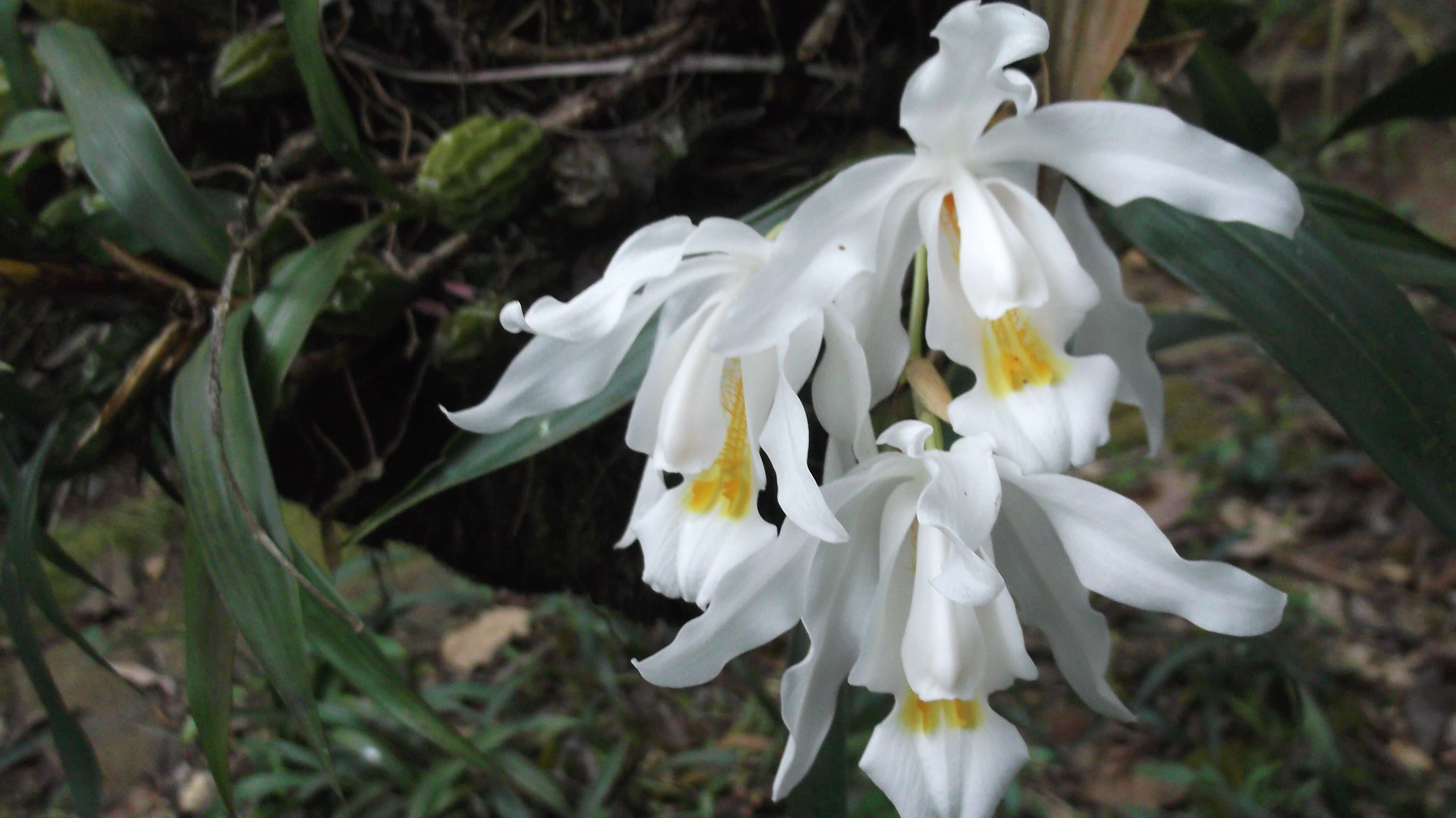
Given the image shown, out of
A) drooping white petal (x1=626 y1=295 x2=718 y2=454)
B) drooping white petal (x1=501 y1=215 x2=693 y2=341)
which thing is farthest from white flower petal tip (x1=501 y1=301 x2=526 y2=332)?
drooping white petal (x1=626 y1=295 x2=718 y2=454)

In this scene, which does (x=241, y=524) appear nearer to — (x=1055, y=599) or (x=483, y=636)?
(x=1055, y=599)

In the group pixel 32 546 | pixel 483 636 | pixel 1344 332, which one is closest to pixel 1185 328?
pixel 1344 332

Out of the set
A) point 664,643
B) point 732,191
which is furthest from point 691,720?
point 732,191

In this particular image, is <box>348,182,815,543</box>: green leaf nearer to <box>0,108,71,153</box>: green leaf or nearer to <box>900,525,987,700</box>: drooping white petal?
<box>900,525,987,700</box>: drooping white petal

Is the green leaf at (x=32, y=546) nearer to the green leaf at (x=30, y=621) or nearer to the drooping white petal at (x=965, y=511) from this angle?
the green leaf at (x=30, y=621)

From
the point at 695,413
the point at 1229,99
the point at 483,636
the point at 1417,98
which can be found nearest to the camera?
the point at 695,413

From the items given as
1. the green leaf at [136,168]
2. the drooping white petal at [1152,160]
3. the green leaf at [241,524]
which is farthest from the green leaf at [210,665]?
the drooping white petal at [1152,160]

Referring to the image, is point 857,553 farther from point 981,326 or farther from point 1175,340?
point 1175,340
